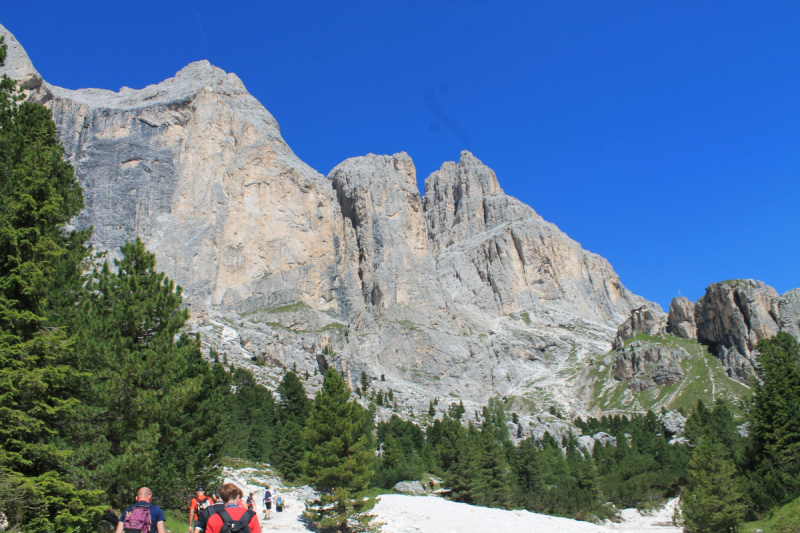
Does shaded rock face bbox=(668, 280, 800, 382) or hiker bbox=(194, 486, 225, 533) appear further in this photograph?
shaded rock face bbox=(668, 280, 800, 382)

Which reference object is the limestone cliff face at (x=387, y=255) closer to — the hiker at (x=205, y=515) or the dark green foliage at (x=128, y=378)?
the dark green foliage at (x=128, y=378)

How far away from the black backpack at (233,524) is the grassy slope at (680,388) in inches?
4833

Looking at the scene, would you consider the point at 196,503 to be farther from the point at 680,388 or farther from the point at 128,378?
the point at 680,388

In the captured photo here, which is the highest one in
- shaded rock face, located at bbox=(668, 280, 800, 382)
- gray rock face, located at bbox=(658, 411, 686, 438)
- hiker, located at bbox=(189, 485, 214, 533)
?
shaded rock face, located at bbox=(668, 280, 800, 382)

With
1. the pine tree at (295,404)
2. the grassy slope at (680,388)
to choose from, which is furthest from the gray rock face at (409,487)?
the grassy slope at (680,388)

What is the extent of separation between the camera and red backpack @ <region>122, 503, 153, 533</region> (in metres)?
10.4

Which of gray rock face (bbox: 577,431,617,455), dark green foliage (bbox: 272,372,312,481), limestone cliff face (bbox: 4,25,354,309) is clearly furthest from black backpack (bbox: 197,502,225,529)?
limestone cliff face (bbox: 4,25,354,309)

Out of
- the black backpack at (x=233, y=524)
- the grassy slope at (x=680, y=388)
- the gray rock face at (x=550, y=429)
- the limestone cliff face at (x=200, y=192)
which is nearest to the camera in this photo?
the black backpack at (x=233, y=524)

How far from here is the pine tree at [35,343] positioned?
16.1 meters

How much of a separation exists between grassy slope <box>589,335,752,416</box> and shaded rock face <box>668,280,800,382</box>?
3483mm

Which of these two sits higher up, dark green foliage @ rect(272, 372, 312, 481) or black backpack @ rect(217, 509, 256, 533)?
dark green foliage @ rect(272, 372, 312, 481)

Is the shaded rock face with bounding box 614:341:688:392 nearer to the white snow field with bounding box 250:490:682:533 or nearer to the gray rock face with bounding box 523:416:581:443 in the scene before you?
the gray rock face with bounding box 523:416:581:443

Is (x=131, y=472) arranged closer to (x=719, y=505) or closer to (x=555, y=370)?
(x=719, y=505)

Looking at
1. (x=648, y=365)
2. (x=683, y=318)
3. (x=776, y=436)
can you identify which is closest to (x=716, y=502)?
(x=776, y=436)
